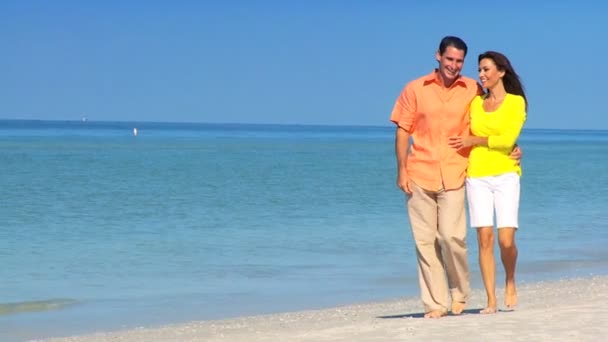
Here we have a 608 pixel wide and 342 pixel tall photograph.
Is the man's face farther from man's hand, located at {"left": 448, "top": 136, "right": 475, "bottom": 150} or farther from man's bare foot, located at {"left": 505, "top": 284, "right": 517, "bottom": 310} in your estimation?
man's bare foot, located at {"left": 505, "top": 284, "right": 517, "bottom": 310}

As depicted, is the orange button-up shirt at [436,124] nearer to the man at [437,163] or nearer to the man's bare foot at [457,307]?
the man at [437,163]

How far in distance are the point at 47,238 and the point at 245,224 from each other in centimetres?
353

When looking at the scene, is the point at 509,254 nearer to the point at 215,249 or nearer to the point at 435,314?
the point at 435,314

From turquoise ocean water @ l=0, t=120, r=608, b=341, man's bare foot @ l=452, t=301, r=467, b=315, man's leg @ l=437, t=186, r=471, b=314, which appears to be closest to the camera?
man's leg @ l=437, t=186, r=471, b=314

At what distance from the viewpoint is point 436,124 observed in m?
7.13

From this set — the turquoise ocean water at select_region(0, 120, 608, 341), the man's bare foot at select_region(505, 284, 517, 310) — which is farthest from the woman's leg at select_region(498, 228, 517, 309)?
the turquoise ocean water at select_region(0, 120, 608, 341)

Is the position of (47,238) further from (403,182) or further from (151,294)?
(403,182)

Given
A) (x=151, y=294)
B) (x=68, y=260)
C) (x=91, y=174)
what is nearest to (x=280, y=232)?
(x=68, y=260)

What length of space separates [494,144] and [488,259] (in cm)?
77

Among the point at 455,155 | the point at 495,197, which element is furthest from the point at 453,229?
the point at 455,155

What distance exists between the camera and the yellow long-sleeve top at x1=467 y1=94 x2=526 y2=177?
710 centimetres

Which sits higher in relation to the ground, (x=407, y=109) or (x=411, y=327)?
(x=407, y=109)

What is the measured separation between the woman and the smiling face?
0.19 meters

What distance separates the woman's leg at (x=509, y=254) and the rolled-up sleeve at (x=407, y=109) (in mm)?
833
